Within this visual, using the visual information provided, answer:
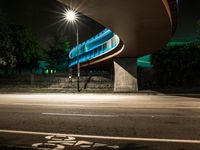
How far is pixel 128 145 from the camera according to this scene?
21.2ft

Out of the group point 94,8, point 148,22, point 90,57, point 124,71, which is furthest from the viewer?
point 90,57

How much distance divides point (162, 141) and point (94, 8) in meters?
5.60

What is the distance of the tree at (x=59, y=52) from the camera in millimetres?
79500

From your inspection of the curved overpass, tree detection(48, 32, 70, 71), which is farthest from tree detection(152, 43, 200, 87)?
tree detection(48, 32, 70, 71)

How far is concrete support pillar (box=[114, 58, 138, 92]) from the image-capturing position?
29453 millimetres

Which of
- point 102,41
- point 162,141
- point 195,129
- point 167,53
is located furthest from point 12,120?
point 167,53

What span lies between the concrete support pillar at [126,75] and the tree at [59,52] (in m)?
52.2

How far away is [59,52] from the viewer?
79.6 meters

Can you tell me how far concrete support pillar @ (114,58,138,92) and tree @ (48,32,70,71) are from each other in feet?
171

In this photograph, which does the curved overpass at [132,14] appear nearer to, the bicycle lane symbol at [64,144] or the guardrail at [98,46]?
the bicycle lane symbol at [64,144]

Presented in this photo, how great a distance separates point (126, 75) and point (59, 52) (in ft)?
174

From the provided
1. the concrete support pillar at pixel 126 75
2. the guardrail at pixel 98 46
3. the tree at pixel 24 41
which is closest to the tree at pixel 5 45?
the tree at pixel 24 41

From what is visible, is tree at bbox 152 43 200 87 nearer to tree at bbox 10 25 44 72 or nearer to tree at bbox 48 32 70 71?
tree at bbox 10 25 44 72

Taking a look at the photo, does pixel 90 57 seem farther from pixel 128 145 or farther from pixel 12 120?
pixel 128 145
